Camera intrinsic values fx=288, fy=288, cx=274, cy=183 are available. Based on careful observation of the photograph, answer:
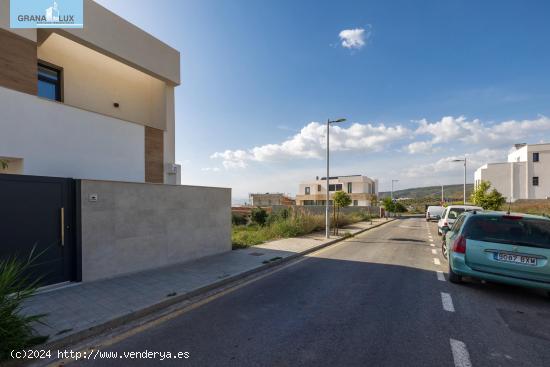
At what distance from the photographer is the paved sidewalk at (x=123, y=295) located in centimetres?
409

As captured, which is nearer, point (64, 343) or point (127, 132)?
point (64, 343)

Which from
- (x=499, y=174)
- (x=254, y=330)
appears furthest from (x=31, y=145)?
(x=499, y=174)

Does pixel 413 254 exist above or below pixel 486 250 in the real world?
below

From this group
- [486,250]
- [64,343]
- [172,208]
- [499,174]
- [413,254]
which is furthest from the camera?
[499,174]

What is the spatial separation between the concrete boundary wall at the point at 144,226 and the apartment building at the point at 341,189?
60.3 m

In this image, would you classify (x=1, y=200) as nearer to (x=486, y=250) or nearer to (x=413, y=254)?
(x=486, y=250)

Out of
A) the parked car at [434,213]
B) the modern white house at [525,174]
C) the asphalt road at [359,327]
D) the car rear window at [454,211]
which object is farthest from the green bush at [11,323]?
the modern white house at [525,174]

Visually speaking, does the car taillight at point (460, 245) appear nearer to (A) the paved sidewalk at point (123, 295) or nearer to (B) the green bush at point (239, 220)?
(A) the paved sidewalk at point (123, 295)

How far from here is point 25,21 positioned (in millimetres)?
7770

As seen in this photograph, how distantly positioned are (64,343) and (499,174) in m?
66.1

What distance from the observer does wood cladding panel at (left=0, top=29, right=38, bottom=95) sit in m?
7.27

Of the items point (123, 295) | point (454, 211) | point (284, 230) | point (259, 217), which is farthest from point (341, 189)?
point (123, 295)

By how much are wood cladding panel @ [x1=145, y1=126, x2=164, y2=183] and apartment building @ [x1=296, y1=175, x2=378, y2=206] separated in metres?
58.4

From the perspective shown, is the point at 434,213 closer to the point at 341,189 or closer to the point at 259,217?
the point at 259,217
